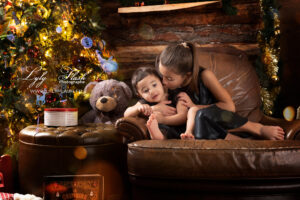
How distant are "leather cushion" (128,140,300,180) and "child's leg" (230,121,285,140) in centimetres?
25

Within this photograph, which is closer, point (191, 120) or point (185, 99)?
point (191, 120)

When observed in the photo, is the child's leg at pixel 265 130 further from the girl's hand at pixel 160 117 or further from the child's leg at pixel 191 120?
the girl's hand at pixel 160 117

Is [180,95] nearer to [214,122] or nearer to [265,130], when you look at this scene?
[214,122]

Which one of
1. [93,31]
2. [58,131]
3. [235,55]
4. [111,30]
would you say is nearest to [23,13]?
[93,31]

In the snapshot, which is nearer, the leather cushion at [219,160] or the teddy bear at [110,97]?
the leather cushion at [219,160]

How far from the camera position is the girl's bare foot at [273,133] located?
1.73 metres

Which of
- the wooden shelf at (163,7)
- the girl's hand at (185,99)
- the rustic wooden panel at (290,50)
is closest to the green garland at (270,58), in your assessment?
the rustic wooden panel at (290,50)

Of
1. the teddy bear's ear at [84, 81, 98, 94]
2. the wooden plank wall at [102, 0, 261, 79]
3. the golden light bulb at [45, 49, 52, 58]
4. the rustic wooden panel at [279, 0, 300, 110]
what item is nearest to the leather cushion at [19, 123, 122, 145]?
the teddy bear's ear at [84, 81, 98, 94]

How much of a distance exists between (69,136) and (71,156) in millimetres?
135

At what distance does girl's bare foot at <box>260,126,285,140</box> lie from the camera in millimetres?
1734

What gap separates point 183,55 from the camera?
1938mm

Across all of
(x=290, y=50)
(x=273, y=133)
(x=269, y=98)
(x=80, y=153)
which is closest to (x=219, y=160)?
(x=273, y=133)

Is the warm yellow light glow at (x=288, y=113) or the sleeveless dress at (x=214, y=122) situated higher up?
the sleeveless dress at (x=214, y=122)

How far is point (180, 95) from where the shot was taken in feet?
6.57
